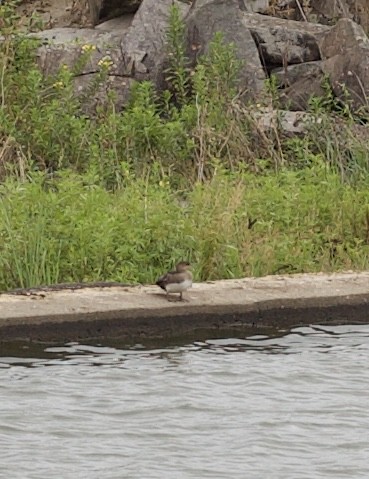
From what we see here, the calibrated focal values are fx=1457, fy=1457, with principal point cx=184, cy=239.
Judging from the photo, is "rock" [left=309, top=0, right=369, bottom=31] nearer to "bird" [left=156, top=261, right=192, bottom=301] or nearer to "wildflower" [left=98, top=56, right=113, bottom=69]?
"wildflower" [left=98, top=56, right=113, bottom=69]

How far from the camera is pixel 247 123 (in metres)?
13.0

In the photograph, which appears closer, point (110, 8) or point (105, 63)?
point (105, 63)

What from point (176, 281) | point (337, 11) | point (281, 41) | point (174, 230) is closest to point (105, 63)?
point (281, 41)

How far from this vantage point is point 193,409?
732 centimetres

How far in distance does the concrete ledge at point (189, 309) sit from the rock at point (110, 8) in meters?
7.66

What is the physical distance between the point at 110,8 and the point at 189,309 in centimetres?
839

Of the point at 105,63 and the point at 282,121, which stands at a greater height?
the point at 105,63

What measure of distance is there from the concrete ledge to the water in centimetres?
16

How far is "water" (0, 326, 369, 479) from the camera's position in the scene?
21.2 ft

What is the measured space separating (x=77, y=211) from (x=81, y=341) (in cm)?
176

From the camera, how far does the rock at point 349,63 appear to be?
1431 cm

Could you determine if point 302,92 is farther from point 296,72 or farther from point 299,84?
point 296,72

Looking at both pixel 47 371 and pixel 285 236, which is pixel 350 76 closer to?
pixel 285 236

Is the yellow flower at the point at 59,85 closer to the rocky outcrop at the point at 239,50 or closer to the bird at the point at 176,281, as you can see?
the rocky outcrop at the point at 239,50
